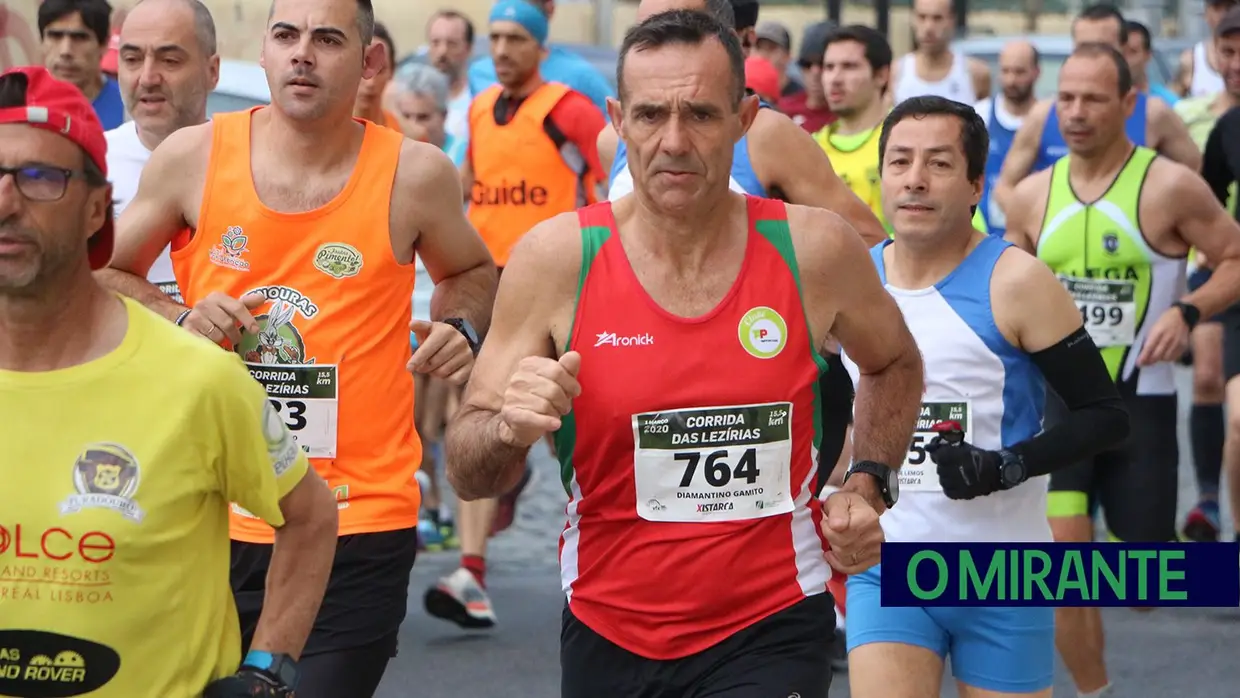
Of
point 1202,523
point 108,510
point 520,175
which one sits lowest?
point 1202,523

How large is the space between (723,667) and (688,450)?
0.43 m

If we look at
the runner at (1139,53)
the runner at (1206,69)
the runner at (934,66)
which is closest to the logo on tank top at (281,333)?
the runner at (1139,53)

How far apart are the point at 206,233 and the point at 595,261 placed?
1289 millimetres

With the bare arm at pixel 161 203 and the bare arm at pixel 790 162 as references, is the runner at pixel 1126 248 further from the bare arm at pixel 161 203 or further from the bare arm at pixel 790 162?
the bare arm at pixel 161 203

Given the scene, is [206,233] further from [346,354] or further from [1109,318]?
[1109,318]

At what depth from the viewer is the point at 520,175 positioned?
1002 cm

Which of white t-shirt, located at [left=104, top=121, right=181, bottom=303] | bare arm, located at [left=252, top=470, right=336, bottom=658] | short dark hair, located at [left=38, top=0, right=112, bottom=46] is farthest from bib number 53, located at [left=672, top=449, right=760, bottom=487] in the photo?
short dark hair, located at [left=38, top=0, right=112, bottom=46]

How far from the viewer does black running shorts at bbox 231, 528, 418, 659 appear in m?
4.82

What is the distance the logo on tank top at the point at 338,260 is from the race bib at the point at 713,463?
1178mm

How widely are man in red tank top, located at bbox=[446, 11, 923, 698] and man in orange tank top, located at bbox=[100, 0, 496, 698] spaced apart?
72 centimetres

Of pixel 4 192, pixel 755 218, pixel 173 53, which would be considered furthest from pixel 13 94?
pixel 173 53

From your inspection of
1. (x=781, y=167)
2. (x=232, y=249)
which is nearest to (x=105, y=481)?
(x=232, y=249)

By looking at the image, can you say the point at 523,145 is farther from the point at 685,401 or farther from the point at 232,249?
the point at 685,401

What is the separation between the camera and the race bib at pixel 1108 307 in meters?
7.94
